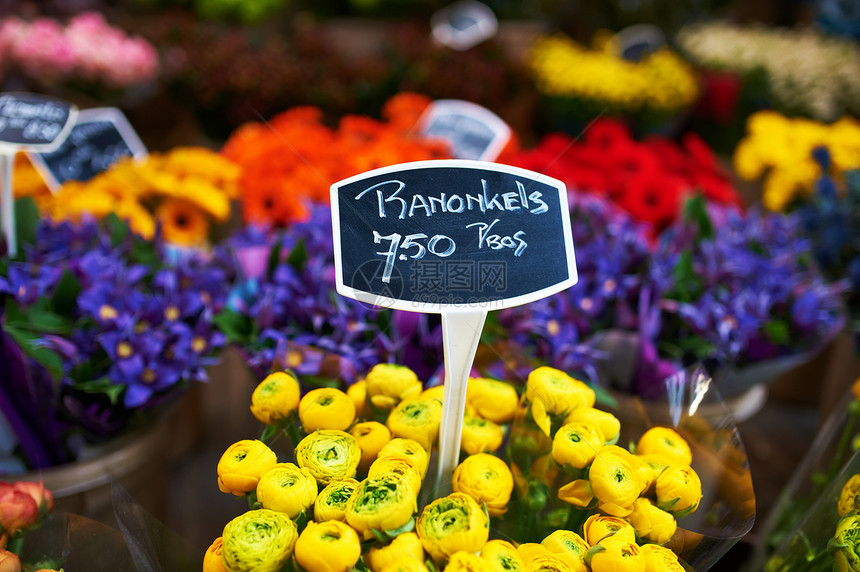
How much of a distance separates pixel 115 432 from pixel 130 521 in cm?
54

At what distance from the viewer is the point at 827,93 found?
256cm

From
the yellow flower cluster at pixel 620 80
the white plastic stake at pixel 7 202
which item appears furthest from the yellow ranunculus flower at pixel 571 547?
the yellow flower cluster at pixel 620 80

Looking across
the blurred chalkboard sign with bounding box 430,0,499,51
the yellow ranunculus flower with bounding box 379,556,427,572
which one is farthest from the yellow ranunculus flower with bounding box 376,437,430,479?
the blurred chalkboard sign with bounding box 430,0,499,51

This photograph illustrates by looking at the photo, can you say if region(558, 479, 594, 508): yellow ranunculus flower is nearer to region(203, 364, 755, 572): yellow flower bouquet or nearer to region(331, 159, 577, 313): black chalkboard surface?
region(203, 364, 755, 572): yellow flower bouquet

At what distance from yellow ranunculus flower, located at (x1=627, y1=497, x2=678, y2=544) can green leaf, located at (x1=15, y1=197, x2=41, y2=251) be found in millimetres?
1115

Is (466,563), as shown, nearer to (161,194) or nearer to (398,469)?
(398,469)

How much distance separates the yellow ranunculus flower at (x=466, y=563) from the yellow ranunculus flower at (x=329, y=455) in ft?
0.42

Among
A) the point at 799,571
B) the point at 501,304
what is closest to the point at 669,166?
the point at 799,571

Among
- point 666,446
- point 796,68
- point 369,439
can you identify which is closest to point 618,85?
point 796,68

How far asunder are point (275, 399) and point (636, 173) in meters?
1.28

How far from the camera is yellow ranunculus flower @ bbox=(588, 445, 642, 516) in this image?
547 millimetres

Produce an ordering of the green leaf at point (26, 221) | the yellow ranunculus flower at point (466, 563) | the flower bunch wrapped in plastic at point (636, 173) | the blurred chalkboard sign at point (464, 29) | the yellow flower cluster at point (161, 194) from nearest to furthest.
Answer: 1. the yellow ranunculus flower at point (466, 563)
2. the green leaf at point (26, 221)
3. the yellow flower cluster at point (161, 194)
4. the flower bunch wrapped in plastic at point (636, 173)
5. the blurred chalkboard sign at point (464, 29)

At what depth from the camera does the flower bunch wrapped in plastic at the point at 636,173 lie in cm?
154

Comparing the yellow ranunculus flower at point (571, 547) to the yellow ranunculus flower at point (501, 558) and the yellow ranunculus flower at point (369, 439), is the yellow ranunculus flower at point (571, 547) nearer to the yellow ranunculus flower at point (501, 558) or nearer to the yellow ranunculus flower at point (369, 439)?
the yellow ranunculus flower at point (501, 558)
